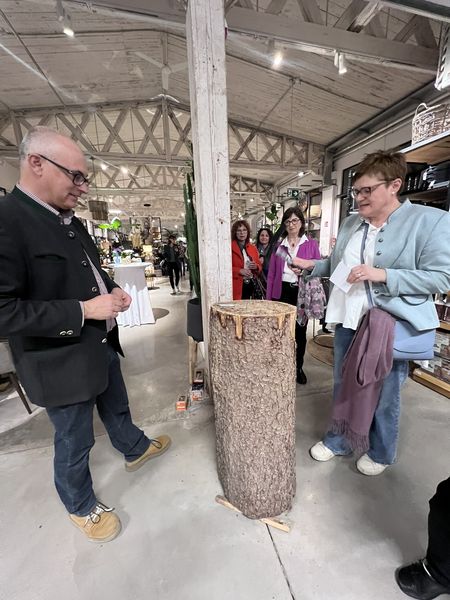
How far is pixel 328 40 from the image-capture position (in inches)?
110

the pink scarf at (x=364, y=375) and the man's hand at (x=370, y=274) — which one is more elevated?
the man's hand at (x=370, y=274)

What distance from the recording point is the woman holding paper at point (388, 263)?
114cm

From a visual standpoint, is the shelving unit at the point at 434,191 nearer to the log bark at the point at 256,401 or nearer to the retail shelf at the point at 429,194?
the retail shelf at the point at 429,194

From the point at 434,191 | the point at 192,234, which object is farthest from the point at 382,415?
the point at 434,191

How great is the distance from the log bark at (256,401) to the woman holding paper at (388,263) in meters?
0.40

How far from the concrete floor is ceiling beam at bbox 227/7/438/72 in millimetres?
3610

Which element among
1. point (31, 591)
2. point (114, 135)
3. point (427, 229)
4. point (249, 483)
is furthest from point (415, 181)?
point (114, 135)

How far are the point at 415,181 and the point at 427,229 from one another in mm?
1978

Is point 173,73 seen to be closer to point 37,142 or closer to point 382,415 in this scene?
point 37,142

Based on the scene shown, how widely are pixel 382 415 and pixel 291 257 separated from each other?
4.40 ft

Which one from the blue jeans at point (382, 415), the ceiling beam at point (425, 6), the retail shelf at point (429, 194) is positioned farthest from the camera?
the retail shelf at point (429, 194)

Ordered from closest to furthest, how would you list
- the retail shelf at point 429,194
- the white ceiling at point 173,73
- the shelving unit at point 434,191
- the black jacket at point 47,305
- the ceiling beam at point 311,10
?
the black jacket at point 47,305
the shelving unit at point 434,191
the retail shelf at point 429,194
the ceiling beam at point 311,10
the white ceiling at point 173,73

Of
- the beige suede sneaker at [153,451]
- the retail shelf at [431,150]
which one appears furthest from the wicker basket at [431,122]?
the beige suede sneaker at [153,451]

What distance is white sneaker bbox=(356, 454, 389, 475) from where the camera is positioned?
1531mm
